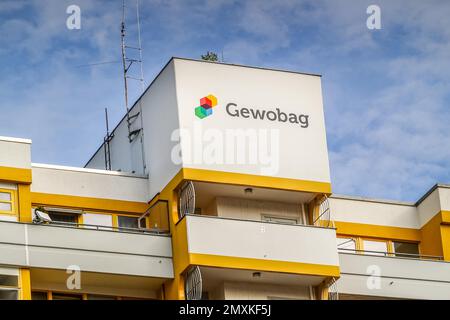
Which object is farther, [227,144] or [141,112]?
[141,112]

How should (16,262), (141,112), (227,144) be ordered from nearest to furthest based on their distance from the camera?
(16,262) < (227,144) < (141,112)

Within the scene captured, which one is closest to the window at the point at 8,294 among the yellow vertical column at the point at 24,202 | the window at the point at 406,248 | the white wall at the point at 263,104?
the yellow vertical column at the point at 24,202

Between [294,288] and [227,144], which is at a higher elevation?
[227,144]

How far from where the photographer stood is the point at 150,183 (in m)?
51.8

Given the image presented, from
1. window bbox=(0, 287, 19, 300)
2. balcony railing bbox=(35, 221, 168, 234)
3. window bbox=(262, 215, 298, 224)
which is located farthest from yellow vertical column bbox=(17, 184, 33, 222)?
window bbox=(262, 215, 298, 224)

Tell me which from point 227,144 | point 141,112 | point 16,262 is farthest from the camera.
→ point 141,112

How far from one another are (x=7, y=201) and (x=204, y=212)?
715cm

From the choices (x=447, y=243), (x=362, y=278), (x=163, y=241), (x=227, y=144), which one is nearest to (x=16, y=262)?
(x=163, y=241)

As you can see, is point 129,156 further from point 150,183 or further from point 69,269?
point 69,269

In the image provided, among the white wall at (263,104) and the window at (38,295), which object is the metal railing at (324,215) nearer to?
the white wall at (263,104)

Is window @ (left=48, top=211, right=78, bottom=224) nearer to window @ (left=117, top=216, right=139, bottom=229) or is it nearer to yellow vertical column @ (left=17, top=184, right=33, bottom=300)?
window @ (left=117, top=216, right=139, bottom=229)

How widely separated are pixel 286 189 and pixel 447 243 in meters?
7.72

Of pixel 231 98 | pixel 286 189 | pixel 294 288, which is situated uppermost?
pixel 231 98

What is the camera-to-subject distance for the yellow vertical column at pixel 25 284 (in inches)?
1802
